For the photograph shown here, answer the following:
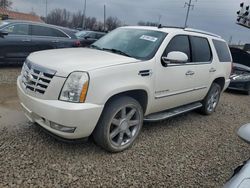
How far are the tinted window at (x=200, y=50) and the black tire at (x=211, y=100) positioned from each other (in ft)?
2.67

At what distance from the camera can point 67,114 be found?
2.69 metres

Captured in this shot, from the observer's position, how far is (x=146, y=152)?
139 inches

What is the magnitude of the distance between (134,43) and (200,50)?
1.58 metres

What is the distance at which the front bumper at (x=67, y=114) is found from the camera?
8.86ft

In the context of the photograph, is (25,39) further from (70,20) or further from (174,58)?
(70,20)

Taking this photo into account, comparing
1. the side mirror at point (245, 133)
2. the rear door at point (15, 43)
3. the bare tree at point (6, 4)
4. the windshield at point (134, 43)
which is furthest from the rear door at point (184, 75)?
A: the bare tree at point (6, 4)

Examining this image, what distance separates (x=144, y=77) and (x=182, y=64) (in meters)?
1.02

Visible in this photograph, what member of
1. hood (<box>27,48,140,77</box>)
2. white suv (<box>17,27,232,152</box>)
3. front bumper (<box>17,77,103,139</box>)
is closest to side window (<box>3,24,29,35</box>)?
white suv (<box>17,27,232,152</box>)

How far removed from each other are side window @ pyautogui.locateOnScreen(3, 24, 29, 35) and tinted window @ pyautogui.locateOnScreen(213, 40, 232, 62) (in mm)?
6008

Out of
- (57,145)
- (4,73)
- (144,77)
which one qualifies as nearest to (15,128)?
(57,145)

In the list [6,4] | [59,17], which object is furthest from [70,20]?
[6,4]

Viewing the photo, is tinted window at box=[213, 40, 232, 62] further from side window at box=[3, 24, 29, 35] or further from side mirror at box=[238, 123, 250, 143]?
side window at box=[3, 24, 29, 35]

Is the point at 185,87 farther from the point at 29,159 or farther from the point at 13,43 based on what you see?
the point at 13,43

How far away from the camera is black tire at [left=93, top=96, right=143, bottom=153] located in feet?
10.1
